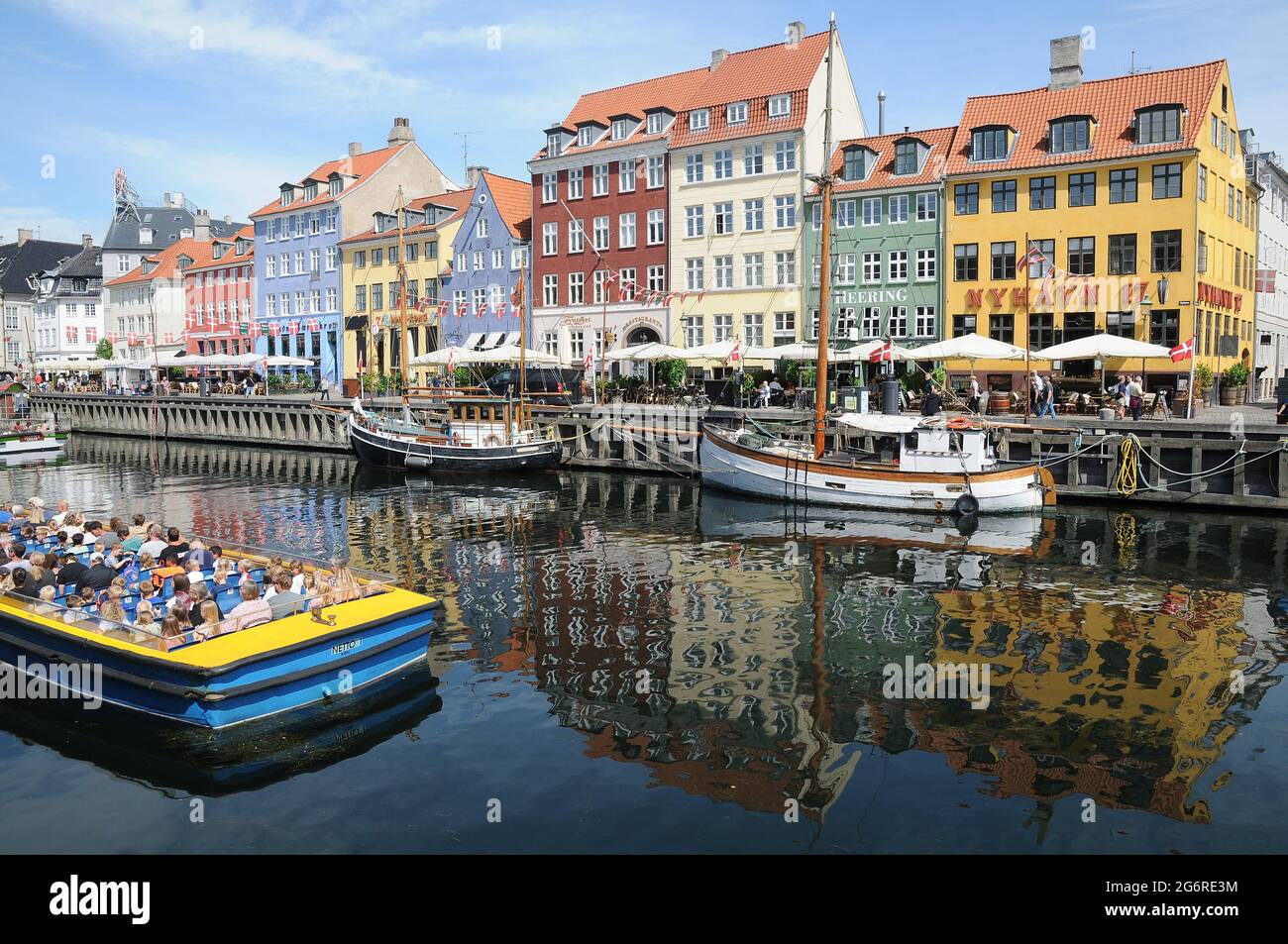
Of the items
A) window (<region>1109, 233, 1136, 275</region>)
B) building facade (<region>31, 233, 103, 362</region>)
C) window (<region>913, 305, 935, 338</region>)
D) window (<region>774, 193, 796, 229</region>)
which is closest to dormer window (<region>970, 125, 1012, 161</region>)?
window (<region>1109, 233, 1136, 275</region>)

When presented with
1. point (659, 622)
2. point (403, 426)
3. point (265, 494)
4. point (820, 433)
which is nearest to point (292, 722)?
point (659, 622)

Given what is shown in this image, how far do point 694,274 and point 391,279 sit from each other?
24757mm

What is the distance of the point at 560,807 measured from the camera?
→ 11.9 metres

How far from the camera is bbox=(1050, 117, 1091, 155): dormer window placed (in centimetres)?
4766

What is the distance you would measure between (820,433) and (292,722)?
23756 millimetres

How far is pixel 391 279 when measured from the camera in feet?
239

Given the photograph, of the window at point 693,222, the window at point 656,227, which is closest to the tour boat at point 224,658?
the window at point 693,222

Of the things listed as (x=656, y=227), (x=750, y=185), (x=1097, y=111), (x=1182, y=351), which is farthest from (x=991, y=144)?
(x=1182, y=351)

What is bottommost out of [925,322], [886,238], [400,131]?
[925,322]

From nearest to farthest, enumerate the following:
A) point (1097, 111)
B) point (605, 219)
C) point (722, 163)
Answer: point (1097, 111) < point (722, 163) < point (605, 219)

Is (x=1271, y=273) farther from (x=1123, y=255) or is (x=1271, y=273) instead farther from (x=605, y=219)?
(x=605, y=219)

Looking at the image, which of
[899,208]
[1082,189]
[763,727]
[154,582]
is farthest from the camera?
[899,208]

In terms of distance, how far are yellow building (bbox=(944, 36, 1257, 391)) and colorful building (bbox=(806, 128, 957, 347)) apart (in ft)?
3.52

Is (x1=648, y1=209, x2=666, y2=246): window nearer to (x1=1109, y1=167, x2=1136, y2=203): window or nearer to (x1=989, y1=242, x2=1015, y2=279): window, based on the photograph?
(x1=989, y1=242, x2=1015, y2=279): window
